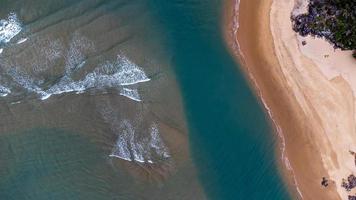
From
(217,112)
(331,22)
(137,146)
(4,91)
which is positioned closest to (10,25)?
(4,91)

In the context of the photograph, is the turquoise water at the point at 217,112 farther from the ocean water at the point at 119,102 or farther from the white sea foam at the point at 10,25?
the white sea foam at the point at 10,25

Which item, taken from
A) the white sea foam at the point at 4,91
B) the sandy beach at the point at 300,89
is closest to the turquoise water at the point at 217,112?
the sandy beach at the point at 300,89

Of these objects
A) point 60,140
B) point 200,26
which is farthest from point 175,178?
point 200,26

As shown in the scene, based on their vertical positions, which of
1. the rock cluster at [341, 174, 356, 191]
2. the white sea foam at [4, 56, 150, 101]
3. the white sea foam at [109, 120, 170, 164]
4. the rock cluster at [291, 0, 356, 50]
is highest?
the rock cluster at [291, 0, 356, 50]

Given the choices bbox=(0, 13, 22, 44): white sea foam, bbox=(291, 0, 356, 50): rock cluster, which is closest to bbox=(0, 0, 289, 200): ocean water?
bbox=(0, 13, 22, 44): white sea foam

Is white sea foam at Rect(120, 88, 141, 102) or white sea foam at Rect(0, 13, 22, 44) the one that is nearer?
white sea foam at Rect(0, 13, 22, 44)

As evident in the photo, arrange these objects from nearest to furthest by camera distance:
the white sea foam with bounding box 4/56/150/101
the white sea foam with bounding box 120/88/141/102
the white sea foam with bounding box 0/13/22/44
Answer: the white sea foam with bounding box 0/13/22/44 → the white sea foam with bounding box 4/56/150/101 → the white sea foam with bounding box 120/88/141/102

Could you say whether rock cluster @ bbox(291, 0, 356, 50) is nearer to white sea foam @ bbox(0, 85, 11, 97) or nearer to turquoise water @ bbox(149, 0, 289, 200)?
turquoise water @ bbox(149, 0, 289, 200)

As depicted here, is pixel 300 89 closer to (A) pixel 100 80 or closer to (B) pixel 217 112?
(B) pixel 217 112
